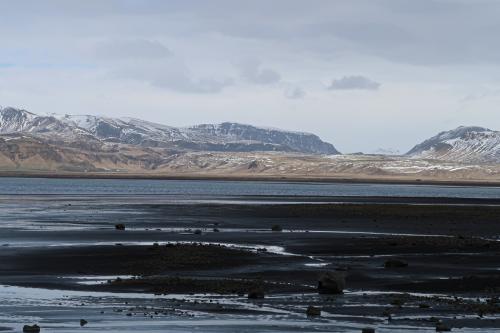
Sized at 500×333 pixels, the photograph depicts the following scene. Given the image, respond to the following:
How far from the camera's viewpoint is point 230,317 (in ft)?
90.8

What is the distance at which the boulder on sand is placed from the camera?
108ft

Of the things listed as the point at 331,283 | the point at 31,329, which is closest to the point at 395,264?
the point at 331,283

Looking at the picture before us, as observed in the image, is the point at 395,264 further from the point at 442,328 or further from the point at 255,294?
the point at 442,328

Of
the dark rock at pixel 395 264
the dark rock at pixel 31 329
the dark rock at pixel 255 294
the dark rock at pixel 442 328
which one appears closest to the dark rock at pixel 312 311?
the dark rock at pixel 255 294

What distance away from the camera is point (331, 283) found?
108 ft

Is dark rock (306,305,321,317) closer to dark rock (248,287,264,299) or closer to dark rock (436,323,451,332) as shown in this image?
dark rock (248,287,264,299)

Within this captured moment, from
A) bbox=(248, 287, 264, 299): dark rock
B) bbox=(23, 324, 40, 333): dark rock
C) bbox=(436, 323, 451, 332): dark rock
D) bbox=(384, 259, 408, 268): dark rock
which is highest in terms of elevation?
bbox=(384, 259, 408, 268): dark rock

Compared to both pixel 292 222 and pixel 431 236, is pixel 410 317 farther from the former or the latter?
pixel 292 222

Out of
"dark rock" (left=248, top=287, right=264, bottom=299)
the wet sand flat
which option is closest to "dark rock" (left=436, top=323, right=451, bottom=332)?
the wet sand flat

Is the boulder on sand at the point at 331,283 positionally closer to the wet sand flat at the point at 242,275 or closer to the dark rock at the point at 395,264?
the wet sand flat at the point at 242,275

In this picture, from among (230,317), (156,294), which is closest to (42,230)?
(156,294)

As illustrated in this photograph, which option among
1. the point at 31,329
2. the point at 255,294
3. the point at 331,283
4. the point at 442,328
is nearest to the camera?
the point at 31,329

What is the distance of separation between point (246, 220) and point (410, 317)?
51.8 meters

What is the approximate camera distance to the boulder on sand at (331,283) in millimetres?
32844
